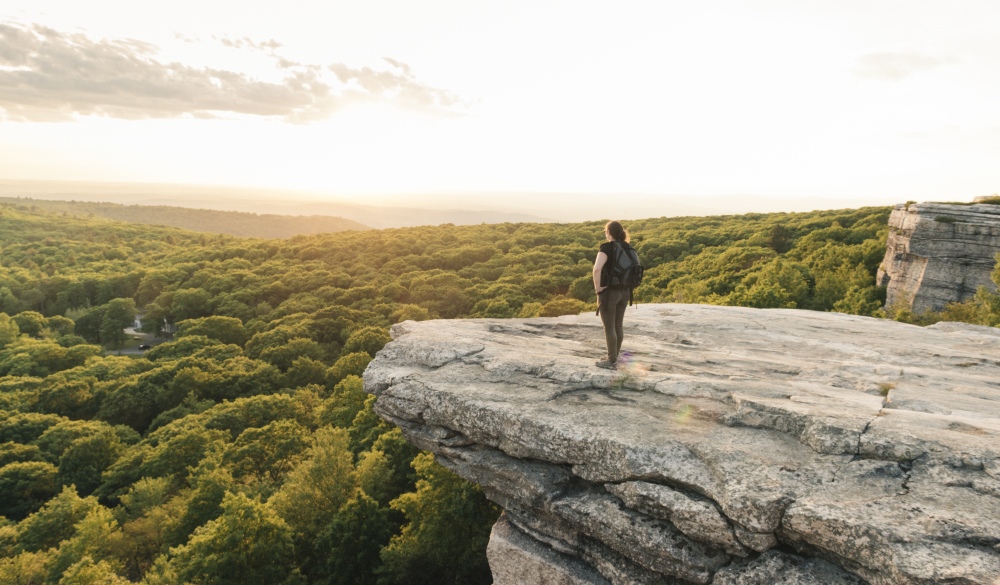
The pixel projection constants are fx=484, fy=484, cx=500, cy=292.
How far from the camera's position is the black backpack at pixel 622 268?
971 centimetres

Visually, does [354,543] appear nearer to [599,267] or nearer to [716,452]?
[599,267]

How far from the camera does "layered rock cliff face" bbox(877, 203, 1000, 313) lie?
31.8m

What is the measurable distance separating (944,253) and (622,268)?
119 ft

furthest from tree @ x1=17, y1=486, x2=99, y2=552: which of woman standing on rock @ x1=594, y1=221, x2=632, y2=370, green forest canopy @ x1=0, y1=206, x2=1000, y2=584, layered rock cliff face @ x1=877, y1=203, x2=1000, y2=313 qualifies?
layered rock cliff face @ x1=877, y1=203, x2=1000, y2=313

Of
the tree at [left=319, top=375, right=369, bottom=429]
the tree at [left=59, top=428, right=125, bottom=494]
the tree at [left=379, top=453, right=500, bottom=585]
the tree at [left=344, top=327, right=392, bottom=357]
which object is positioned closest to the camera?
the tree at [left=379, top=453, right=500, bottom=585]

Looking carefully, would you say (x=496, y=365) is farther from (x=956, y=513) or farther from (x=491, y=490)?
(x=956, y=513)

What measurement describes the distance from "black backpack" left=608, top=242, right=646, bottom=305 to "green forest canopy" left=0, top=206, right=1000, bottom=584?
47.3 ft

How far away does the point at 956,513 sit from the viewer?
Answer: 5.70 meters

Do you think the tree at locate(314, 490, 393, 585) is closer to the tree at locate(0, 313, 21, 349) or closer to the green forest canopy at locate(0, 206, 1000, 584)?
the green forest canopy at locate(0, 206, 1000, 584)

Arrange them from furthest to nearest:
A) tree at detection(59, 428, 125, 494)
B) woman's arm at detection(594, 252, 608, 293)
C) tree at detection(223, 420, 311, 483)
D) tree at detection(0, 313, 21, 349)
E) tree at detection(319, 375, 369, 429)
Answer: tree at detection(0, 313, 21, 349) → tree at detection(59, 428, 125, 494) → tree at detection(319, 375, 369, 429) → tree at detection(223, 420, 311, 483) → woman's arm at detection(594, 252, 608, 293)

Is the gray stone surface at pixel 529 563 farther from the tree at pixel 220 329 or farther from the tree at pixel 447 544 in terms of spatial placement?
the tree at pixel 220 329

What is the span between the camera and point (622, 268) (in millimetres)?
9711

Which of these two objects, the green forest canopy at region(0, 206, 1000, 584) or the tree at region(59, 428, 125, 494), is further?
the tree at region(59, 428, 125, 494)

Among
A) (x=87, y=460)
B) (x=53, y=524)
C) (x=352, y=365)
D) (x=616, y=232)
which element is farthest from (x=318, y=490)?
(x=87, y=460)
